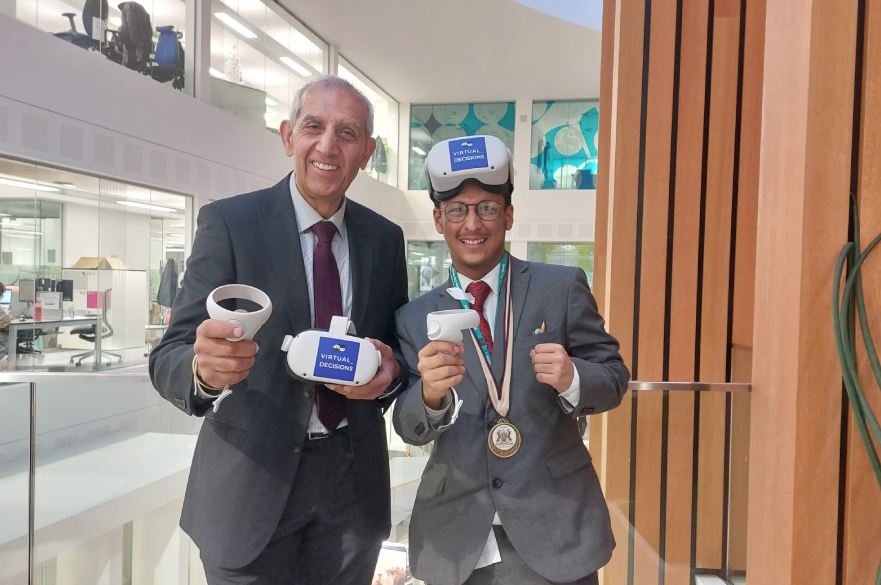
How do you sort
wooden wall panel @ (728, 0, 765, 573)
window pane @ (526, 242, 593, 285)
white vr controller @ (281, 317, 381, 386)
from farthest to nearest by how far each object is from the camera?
window pane @ (526, 242, 593, 285), wooden wall panel @ (728, 0, 765, 573), white vr controller @ (281, 317, 381, 386)

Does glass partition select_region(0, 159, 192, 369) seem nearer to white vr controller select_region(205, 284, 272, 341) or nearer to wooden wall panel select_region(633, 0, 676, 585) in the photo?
wooden wall panel select_region(633, 0, 676, 585)

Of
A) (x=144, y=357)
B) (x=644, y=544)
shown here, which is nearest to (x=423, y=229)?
(x=144, y=357)

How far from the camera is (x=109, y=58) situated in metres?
7.94

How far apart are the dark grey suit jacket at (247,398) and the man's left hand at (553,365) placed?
1.42ft

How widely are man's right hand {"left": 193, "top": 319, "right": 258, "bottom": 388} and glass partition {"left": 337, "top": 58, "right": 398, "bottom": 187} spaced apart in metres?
15.3

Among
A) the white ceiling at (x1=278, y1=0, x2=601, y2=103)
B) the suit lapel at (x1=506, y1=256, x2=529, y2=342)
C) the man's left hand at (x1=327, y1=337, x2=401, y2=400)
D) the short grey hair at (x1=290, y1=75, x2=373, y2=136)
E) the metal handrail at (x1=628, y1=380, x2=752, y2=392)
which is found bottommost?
the metal handrail at (x1=628, y1=380, x2=752, y2=392)

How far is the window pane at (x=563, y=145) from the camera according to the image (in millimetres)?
17250

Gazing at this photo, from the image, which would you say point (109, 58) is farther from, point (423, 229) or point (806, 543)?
point (423, 229)

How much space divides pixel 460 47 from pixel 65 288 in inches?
395

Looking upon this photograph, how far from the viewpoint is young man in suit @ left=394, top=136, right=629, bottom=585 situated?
4.34 ft

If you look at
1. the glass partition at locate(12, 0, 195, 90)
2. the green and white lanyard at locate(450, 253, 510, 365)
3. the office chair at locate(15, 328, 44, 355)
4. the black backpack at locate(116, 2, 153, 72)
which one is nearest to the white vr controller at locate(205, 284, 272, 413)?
the green and white lanyard at locate(450, 253, 510, 365)

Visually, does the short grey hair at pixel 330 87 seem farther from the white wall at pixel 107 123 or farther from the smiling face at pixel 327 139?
the white wall at pixel 107 123

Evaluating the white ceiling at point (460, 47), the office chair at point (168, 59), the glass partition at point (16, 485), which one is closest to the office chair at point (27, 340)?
the office chair at point (168, 59)

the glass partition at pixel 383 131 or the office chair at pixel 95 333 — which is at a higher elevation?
the glass partition at pixel 383 131
